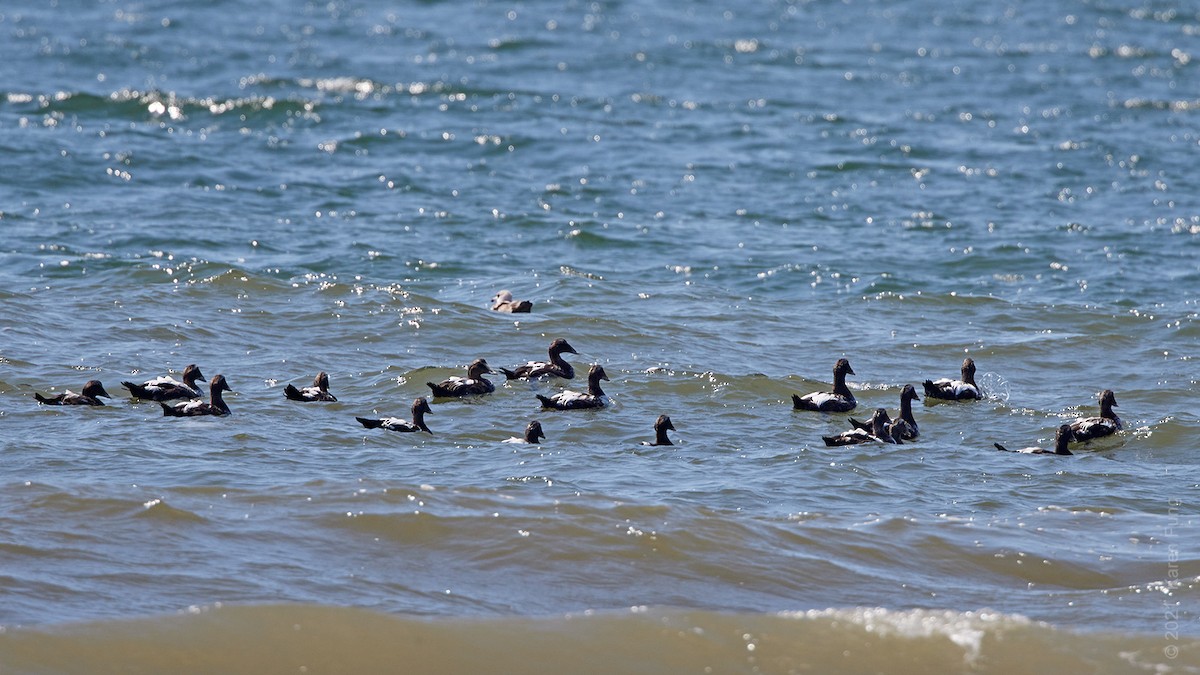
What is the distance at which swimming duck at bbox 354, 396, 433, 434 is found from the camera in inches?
504

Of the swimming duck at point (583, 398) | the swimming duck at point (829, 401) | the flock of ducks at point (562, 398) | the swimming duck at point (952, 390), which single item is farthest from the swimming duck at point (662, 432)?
the swimming duck at point (952, 390)

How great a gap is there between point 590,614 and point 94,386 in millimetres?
5941

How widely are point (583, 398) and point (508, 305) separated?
3.57 m

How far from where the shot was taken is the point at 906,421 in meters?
13.5

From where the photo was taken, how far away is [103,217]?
67.5 ft

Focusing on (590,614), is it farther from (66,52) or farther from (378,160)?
(66,52)

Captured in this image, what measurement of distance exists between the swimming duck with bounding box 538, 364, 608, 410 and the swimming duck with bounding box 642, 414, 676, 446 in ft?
3.61

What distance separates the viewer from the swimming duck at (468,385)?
1409cm

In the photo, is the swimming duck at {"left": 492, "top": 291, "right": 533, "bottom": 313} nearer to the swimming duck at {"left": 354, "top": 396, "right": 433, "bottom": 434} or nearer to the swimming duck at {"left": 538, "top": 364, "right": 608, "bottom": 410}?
the swimming duck at {"left": 538, "top": 364, "right": 608, "bottom": 410}

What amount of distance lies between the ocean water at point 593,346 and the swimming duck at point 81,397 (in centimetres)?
13

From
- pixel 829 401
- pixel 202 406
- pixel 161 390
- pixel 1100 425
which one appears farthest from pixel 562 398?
pixel 1100 425

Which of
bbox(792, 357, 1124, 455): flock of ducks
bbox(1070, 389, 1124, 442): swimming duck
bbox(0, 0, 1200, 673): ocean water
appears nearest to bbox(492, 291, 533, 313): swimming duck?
bbox(0, 0, 1200, 673): ocean water

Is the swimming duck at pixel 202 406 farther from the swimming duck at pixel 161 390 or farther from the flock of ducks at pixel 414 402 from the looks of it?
the swimming duck at pixel 161 390

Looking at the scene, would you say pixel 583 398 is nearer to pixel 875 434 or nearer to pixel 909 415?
pixel 875 434
